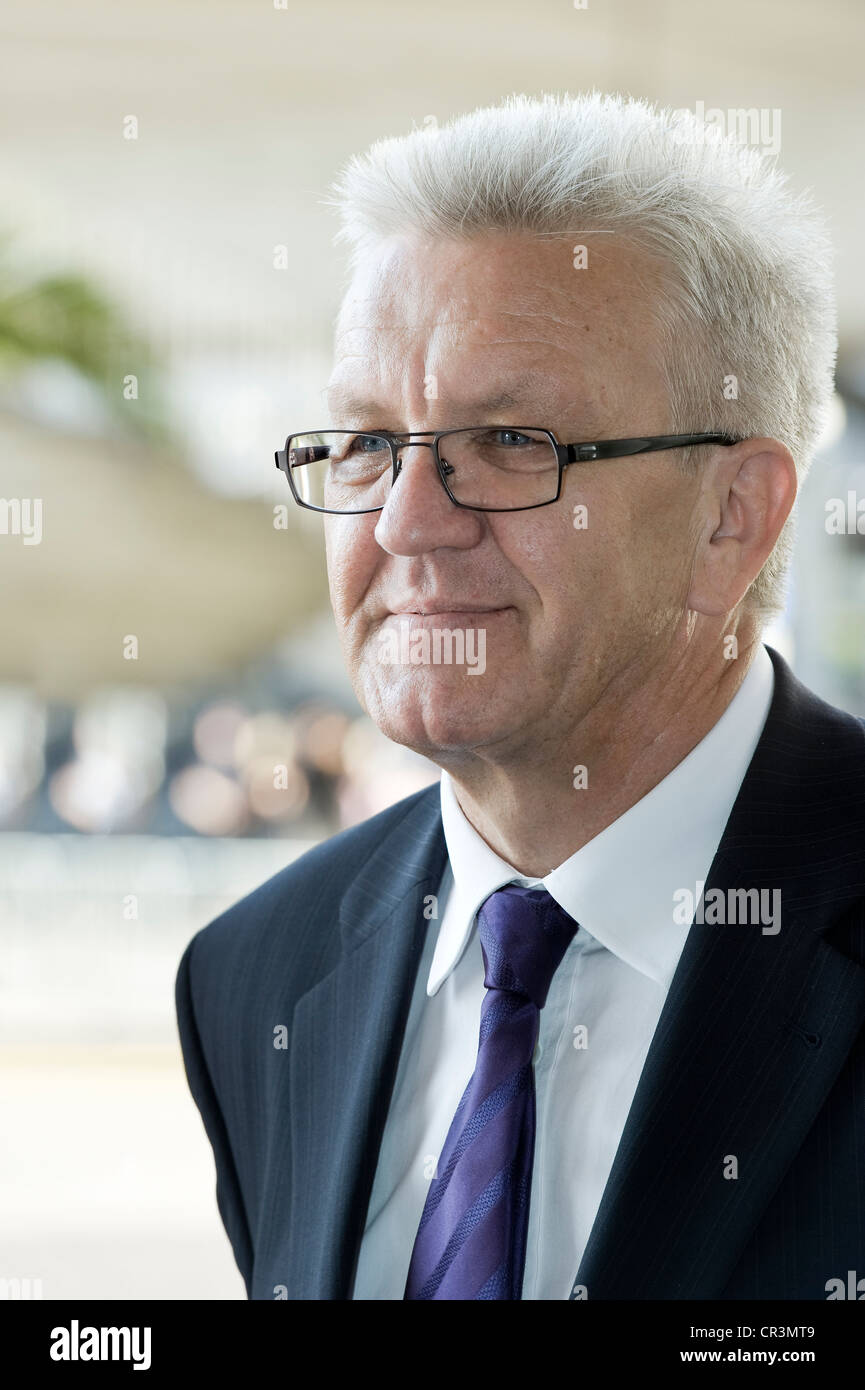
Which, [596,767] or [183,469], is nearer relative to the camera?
[596,767]

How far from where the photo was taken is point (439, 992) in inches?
42.8

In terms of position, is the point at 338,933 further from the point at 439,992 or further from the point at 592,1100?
the point at 592,1100

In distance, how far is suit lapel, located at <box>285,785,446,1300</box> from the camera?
1.02 m

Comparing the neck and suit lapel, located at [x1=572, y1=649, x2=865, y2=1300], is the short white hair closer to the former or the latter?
the neck

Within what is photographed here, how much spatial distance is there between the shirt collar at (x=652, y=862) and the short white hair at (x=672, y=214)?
0.23 metres

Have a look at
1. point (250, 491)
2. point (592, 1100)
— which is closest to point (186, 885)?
point (250, 491)

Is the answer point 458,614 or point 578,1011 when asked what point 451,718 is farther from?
point 578,1011

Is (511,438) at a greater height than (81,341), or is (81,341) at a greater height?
(81,341)

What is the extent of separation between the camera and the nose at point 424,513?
37.5 inches

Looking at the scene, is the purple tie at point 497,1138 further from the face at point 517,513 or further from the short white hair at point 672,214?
the short white hair at point 672,214

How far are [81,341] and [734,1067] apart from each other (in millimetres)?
4457

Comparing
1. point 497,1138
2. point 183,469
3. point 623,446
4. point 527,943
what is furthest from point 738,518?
point 183,469

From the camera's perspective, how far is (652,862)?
0.99m

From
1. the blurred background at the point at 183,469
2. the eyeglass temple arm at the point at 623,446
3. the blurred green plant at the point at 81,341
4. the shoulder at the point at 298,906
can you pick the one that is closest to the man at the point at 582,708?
the eyeglass temple arm at the point at 623,446
